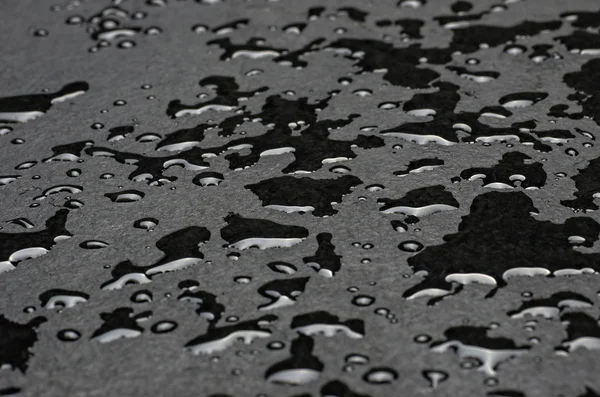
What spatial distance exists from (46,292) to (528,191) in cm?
64

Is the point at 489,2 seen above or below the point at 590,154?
above

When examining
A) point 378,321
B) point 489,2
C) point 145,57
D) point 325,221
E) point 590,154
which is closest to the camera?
point 378,321

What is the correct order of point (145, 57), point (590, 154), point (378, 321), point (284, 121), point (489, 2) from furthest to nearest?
1. point (489, 2)
2. point (145, 57)
3. point (284, 121)
4. point (590, 154)
5. point (378, 321)

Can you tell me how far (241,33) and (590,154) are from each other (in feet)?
2.32

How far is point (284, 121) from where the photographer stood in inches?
52.1

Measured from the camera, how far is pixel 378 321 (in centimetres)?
92

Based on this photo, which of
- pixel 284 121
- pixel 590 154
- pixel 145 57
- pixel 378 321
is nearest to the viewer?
pixel 378 321

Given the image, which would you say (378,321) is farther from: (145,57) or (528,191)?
(145,57)

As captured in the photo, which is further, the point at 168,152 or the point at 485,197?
the point at 168,152

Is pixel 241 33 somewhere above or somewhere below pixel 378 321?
above

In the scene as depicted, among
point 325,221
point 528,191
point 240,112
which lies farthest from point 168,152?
point 528,191

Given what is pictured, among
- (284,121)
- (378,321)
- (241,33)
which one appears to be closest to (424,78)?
(284,121)

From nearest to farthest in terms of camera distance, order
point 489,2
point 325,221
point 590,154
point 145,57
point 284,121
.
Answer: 1. point 325,221
2. point 590,154
3. point 284,121
4. point 145,57
5. point 489,2

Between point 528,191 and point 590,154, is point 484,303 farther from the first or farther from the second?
point 590,154
